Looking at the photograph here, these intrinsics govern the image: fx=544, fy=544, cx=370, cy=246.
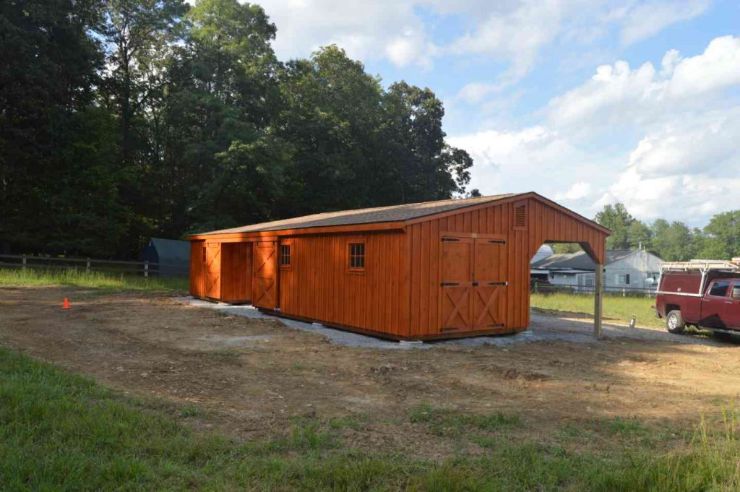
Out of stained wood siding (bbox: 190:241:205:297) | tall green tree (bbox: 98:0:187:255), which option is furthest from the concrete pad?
tall green tree (bbox: 98:0:187:255)

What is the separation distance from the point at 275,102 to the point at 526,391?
32401mm

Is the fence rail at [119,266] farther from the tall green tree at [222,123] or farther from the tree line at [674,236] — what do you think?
the tree line at [674,236]

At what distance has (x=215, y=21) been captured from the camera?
36844 mm

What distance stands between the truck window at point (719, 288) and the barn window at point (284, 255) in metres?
10.9

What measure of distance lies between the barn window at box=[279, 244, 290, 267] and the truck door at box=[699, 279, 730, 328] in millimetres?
10839

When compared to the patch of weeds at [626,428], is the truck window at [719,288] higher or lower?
higher

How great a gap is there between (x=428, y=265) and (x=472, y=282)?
134 cm

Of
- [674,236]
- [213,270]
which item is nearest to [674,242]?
[674,236]

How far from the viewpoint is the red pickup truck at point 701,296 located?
13.1 m

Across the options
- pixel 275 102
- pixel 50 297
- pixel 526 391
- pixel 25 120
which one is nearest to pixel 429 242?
pixel 526 391

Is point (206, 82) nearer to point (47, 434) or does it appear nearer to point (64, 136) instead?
point (64, 136)

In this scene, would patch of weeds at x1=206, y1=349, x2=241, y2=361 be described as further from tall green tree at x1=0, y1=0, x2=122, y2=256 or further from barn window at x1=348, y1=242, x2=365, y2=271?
tall green tree at x1=0, y1=0, x2=122, y2=256

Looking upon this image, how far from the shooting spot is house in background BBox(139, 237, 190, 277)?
→ 29.2 metres

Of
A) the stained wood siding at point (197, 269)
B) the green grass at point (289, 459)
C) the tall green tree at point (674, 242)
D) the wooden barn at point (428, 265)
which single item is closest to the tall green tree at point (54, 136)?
the stained wood siding at point (197, 269)
